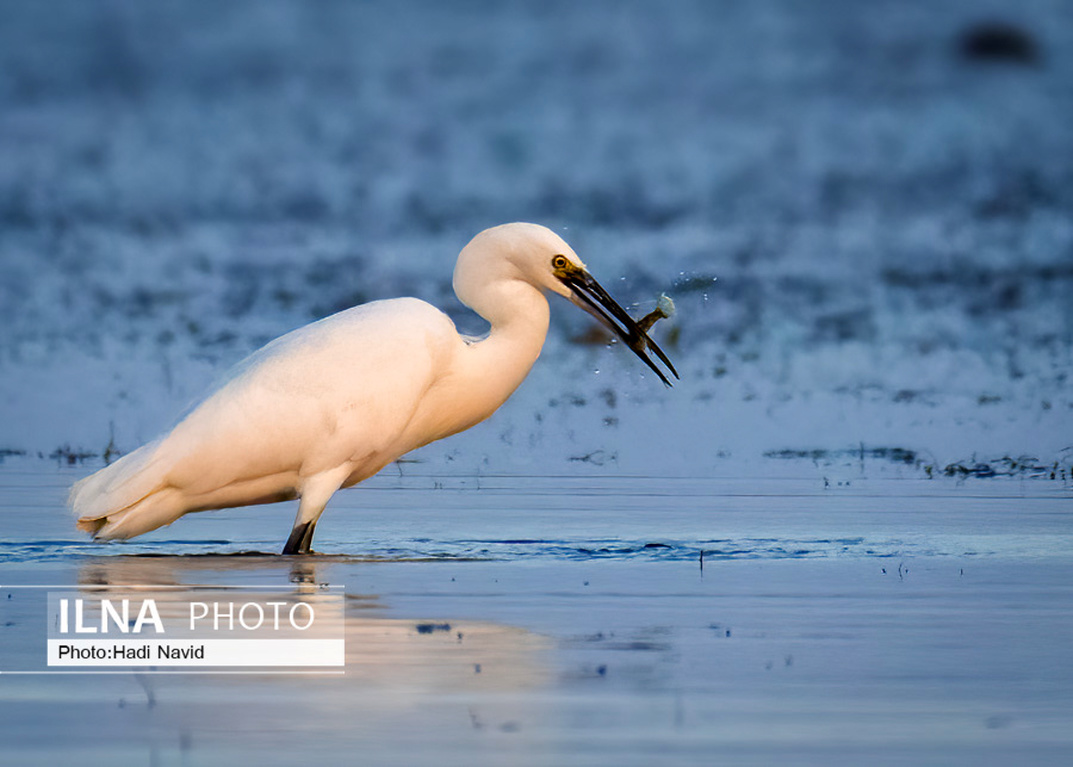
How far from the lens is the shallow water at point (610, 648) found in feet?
12.1

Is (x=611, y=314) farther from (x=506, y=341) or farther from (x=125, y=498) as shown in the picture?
(x=125, y=498)

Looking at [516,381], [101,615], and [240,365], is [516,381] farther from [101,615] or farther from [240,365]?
[101,615]

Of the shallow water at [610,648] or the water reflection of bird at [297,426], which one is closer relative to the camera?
the shallow water at [610,648]

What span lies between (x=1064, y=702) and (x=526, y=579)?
3.34 meters

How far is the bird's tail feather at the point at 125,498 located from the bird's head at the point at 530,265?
200cm

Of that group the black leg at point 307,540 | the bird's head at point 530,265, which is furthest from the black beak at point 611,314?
the black leg at point 307,540

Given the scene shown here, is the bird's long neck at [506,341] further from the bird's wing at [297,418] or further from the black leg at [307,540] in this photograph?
the black leg at [307,540]

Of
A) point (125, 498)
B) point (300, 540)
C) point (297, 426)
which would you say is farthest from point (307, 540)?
point (125, 498)

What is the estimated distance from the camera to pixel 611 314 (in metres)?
9.35

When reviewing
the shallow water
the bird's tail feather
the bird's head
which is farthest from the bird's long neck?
the bird's tail feather

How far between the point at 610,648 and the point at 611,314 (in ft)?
14.7

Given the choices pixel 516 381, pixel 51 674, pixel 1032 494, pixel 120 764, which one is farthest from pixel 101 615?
pixel 1032 494

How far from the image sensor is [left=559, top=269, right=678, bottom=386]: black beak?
30.3ft

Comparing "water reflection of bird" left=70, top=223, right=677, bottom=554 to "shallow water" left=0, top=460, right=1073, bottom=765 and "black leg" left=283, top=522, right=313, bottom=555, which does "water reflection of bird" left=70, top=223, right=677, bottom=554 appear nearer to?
"black leg" left=283, top=522, right=313, bottom=555
